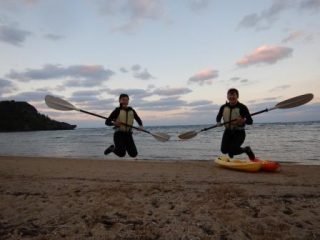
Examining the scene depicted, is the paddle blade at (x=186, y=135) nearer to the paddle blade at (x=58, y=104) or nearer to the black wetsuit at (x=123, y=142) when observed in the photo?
the black wetsuit at (x=123, y=142)

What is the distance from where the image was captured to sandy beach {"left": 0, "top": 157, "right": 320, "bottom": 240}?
462cm

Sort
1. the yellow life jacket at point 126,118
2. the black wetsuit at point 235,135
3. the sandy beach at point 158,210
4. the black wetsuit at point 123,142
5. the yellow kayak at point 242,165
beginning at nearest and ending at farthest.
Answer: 1. the sandy beach at point 158,210
2. the black wetsuit at point 235,135
3. the black wetsuit at point 123,142
4. the yellow life jacket at point 126,118
5. the yellow kayak at point 242,165

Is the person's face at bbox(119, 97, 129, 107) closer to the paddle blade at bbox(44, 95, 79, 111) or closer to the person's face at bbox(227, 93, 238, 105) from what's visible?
the paddle blade at bbox(44, 95, 79, 111)

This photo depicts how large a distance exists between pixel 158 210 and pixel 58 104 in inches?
226

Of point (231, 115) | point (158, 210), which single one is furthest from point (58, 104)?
point (158, 210)

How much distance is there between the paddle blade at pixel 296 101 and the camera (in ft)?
30.6

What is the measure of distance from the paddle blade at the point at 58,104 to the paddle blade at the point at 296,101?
19.9 feet

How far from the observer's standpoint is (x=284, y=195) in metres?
6.66

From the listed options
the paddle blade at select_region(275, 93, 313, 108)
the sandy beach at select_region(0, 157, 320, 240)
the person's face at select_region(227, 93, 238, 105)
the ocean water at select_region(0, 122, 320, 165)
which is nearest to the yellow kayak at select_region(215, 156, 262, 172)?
the paddle blade at select_region(275, 93, 313, 108)

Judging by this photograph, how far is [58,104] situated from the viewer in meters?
10.0

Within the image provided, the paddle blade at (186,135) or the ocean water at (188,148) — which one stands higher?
the paddle blade at (186,135)

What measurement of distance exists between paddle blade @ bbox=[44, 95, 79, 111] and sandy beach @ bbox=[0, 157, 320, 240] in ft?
8.49

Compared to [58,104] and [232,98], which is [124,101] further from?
[232,98]

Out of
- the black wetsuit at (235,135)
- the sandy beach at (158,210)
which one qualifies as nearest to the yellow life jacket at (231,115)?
the black wetsuit at (235,135)
